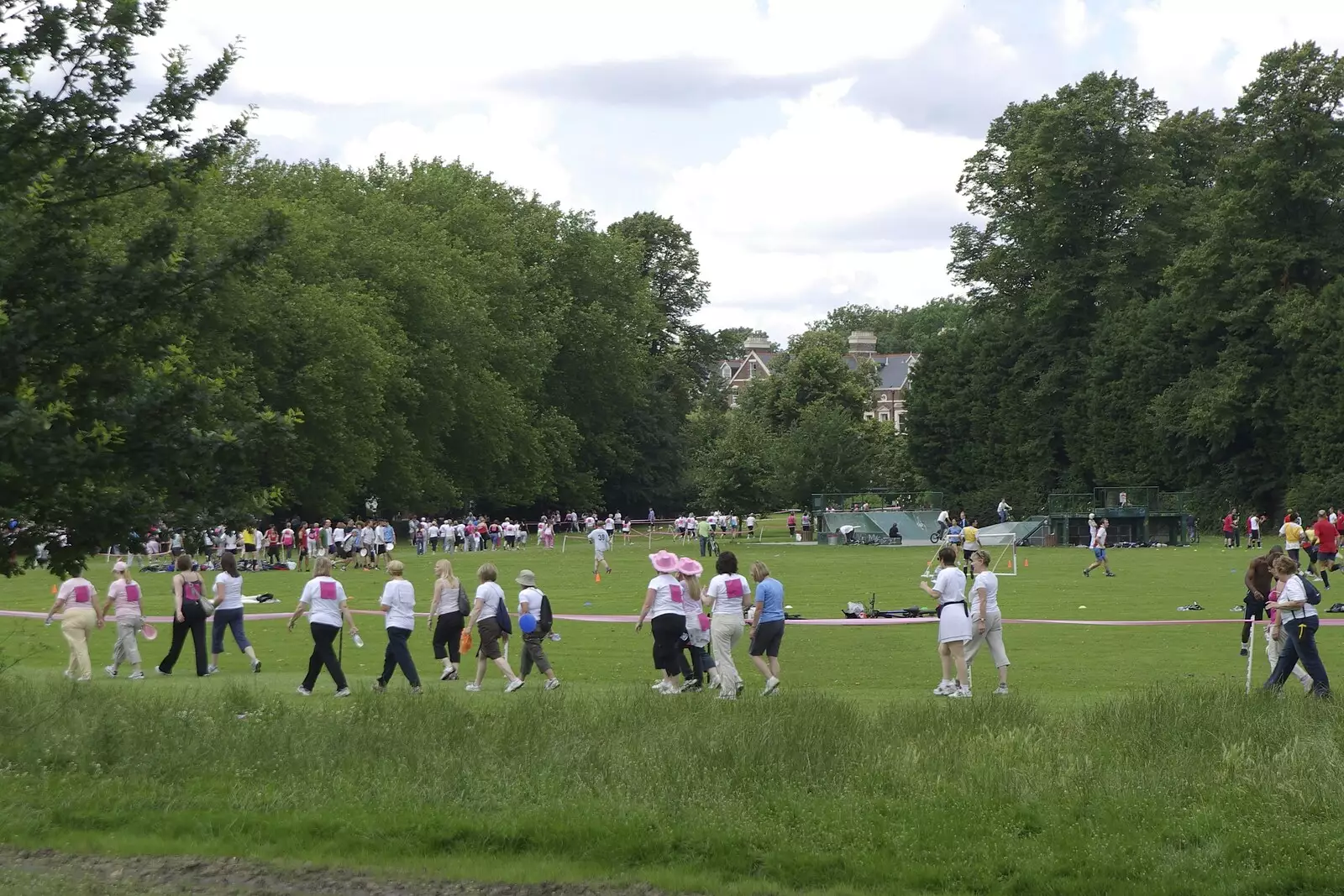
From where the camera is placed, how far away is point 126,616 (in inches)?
886

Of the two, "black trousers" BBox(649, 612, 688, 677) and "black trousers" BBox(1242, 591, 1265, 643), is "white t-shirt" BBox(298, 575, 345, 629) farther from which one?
"black trousers" BBox(1242, 591, 1265, 643)

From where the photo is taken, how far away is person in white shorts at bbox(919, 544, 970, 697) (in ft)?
64.6

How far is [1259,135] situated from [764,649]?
2196 inches

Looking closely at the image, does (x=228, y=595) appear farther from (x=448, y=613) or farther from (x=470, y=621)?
(x=470, y=621)

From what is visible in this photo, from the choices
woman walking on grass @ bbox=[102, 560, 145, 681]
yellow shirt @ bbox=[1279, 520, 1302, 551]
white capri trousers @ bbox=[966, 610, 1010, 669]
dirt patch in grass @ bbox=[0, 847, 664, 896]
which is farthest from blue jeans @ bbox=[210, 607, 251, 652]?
yellow shirt @ bbox=[1279, 520, 1302, 551]

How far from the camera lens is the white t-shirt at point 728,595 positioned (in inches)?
782

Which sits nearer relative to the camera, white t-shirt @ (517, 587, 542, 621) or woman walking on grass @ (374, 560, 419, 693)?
woman walking on grass @ (374, 560, 419, 693)

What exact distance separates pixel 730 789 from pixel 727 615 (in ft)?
19.0

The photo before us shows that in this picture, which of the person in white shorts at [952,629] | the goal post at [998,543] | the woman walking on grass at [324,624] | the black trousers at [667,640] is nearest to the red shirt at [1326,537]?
the goal post at [998,543]

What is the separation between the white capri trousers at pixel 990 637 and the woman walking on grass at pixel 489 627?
5451 millimetres

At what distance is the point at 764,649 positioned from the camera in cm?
2042

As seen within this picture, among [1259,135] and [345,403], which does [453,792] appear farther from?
[1259,135]

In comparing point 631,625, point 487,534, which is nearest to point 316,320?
point 487,534

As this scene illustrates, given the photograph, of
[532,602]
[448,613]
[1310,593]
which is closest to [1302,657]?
[1310,593]
